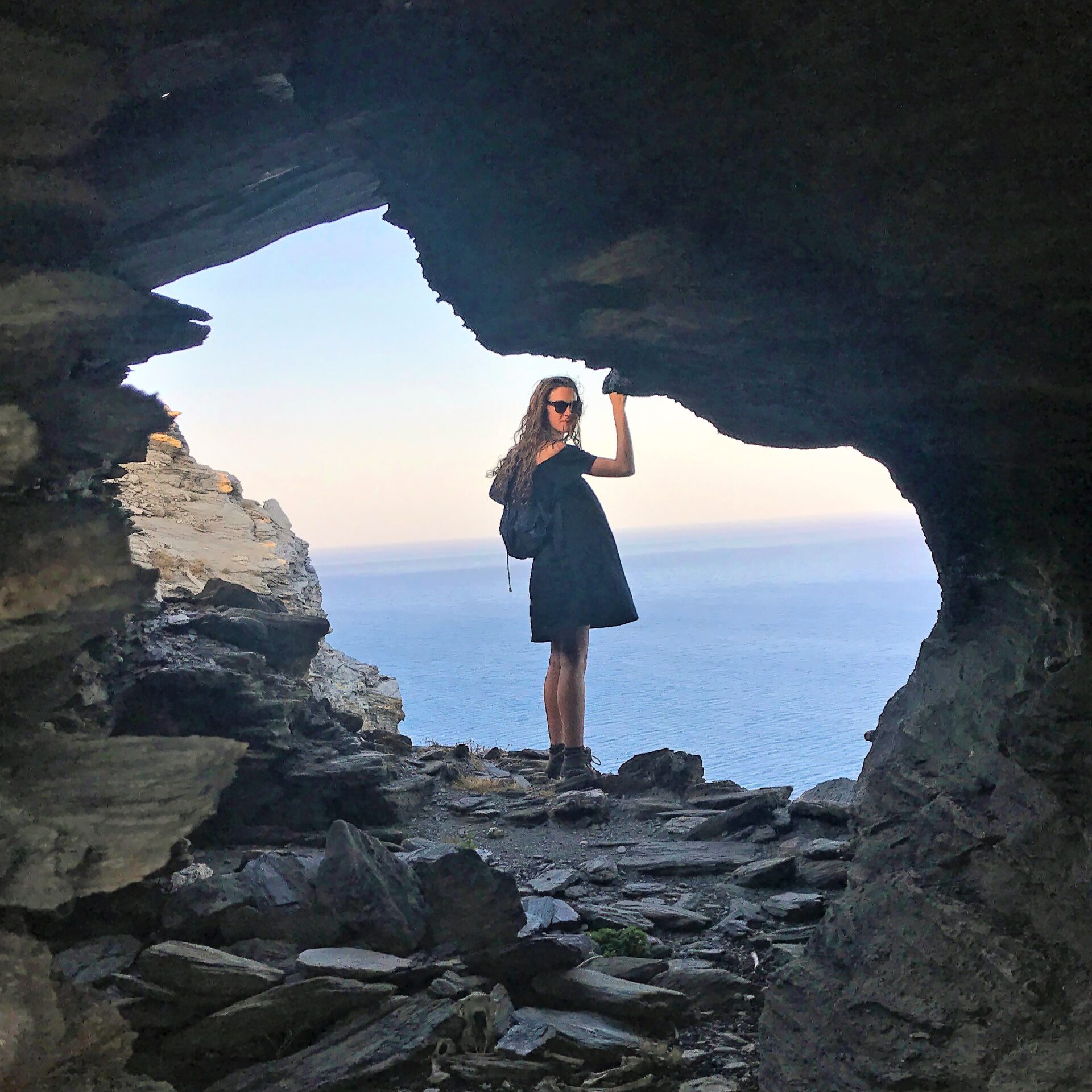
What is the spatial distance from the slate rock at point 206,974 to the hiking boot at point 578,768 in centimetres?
469

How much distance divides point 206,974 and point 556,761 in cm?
519

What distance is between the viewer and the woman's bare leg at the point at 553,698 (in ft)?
27.7

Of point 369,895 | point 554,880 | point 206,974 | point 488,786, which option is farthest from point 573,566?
point 206,974

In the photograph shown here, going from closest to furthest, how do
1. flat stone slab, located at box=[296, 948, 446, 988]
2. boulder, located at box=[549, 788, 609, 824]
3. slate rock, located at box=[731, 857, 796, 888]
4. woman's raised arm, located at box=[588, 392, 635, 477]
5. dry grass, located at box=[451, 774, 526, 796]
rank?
flat stone slab, located at box=[296, 948, 446, 988], slate rock, located at box=[731, 857, 796, 888], boulder, located at box=[549, 788, 609, 824], woman's raised arm, located at box=[588, 392, 635, 477], dry grass, located at box=[451, 774, 526, 796]

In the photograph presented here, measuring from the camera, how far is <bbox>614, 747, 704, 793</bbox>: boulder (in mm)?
8320

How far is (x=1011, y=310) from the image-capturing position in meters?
3.76

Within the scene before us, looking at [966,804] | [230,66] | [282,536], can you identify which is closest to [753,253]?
[230,66]

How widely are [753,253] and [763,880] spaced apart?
4107mm

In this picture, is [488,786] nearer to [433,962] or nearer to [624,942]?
[624,942]

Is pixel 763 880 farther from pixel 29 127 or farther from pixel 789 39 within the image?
pixel 29 127

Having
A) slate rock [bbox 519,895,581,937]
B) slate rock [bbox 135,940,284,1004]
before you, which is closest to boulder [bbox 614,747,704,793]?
slate rock [bbox 519,895,581,937]

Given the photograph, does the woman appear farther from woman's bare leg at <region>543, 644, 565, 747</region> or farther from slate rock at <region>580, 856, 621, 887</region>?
slate rock at <region>580, 856, 621, 887</region>

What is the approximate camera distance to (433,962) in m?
4.39

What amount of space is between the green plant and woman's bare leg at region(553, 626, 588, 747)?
3.35 metres
